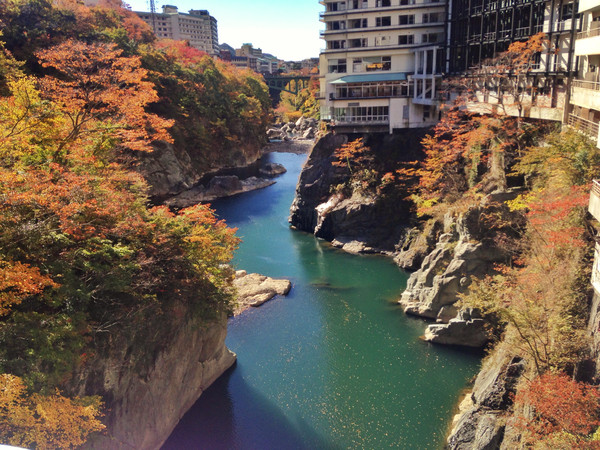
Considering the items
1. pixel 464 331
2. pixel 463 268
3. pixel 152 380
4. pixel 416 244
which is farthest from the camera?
pixel 416 244

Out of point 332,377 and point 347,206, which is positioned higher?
point 347,206

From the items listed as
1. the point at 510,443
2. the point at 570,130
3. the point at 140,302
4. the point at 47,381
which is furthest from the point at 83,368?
the point at 570,130

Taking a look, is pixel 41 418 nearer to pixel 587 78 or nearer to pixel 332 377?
pixel 332 377

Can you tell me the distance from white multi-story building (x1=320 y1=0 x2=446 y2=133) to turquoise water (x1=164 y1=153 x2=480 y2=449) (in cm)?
1465

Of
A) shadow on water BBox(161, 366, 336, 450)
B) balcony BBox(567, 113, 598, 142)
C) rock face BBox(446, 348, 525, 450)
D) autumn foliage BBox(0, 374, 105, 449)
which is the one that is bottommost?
shadow on water BBox(161, 366, 336, 450)

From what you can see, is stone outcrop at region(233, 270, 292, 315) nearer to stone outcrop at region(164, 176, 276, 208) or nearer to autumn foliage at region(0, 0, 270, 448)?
autumn foliage at region(0, 0, 270, 448)

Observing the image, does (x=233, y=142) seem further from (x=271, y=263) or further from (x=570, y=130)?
(x=570, y=130)

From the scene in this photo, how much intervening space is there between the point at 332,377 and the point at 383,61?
28.7 m

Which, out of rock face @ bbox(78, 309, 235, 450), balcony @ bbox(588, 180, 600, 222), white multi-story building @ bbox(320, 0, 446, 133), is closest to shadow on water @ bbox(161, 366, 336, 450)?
rock face @ bbox(78, 309, 235, 450)

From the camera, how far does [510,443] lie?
12.5 meters

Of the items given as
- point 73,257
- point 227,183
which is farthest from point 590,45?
point 227,183

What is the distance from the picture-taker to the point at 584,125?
19.5 m

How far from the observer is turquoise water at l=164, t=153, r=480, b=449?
16.0 m

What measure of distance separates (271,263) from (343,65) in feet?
61.6
